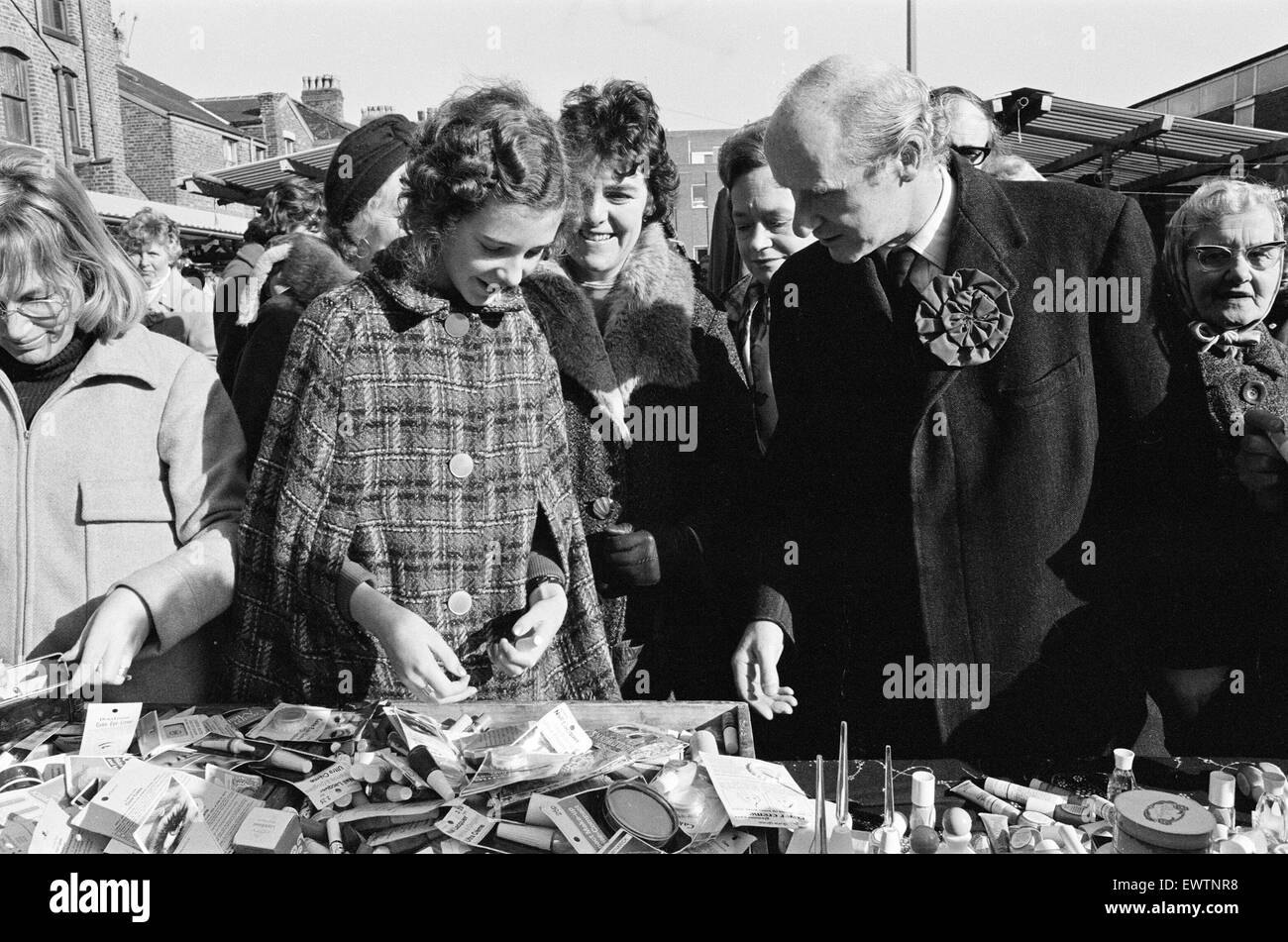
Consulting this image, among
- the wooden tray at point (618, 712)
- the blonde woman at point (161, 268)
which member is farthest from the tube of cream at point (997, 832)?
the blonde woman at point (161, 268)

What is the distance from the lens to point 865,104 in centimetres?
197

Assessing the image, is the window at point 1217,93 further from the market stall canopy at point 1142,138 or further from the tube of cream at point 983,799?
the tube of cream at point 983,799

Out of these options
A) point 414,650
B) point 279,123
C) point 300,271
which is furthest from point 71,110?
point 414,650

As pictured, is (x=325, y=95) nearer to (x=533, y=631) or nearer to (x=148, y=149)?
(x=148, y=149)

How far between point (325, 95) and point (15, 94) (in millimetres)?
996

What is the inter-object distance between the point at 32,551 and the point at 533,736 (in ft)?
3.50

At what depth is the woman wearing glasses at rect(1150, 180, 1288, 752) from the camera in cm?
221

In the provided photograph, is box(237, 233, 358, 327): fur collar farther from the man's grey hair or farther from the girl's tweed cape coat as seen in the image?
the man's grey hair

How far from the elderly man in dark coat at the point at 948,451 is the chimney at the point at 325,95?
122cm

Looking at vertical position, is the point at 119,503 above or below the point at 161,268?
below

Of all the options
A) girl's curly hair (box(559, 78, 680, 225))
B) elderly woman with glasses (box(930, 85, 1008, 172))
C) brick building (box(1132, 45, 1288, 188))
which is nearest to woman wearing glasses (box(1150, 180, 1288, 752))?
brick building (box(1132, 45, 1288, 188))

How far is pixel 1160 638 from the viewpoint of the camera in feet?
7.73

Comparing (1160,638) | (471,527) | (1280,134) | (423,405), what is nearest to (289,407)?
(423,405)

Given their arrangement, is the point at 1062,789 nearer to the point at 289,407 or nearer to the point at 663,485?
the point at 663,485
